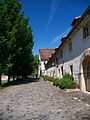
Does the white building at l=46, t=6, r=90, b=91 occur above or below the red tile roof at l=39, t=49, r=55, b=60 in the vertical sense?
below

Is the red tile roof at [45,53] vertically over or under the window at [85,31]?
over

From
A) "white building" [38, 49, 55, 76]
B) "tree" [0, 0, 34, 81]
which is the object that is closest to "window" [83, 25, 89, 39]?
"tree" [0, 0, 34, 81]

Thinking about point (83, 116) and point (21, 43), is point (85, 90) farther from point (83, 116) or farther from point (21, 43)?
point (21, 43)

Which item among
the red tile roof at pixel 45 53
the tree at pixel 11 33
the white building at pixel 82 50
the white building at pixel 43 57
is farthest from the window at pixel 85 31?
the red tile roof at pixel 45 53

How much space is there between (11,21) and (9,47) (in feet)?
14.9

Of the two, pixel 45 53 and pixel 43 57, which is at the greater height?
pixel 45 53

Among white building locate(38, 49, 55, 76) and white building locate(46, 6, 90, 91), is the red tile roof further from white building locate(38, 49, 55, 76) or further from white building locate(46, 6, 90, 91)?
white building locate(46, 6, 90, 91)

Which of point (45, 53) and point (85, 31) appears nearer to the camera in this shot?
point (85, 31)

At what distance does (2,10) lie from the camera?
68.5ft

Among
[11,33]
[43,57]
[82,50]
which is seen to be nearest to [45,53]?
[43,57]

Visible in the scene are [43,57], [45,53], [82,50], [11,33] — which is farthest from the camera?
[45,53]

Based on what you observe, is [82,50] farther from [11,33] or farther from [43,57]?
[43,57]

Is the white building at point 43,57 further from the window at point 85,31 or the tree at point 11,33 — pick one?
the window at point 85,31

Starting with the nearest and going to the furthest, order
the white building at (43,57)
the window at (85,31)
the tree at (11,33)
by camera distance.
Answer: the window at (85,31)
the tree at (11,33)
the white building at (43,57)
